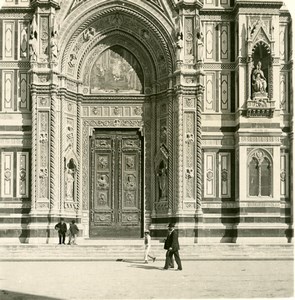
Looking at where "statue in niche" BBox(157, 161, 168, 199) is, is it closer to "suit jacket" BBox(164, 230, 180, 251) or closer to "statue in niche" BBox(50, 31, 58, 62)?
"statue in niche" BBox(50, 31, 58, 62)

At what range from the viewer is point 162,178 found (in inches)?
1183

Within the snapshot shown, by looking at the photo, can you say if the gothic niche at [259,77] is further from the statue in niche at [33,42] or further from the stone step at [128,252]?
the statue in niche at [33,42]

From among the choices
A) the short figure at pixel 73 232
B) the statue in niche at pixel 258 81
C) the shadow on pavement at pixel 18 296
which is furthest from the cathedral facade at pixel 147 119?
the shadow on pavement at pixel 18 296

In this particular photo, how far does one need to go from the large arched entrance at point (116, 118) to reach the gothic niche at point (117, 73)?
43 mm

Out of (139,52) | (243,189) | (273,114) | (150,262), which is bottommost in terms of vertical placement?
(150,262)

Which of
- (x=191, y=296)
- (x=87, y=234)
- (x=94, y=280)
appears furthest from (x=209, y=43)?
(x=191, y=296)

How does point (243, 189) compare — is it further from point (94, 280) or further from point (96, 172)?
point (94, 280)

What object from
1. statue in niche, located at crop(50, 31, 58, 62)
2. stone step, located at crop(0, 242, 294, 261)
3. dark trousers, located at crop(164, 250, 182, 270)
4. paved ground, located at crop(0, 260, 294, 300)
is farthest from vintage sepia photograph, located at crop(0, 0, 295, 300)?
dark trousers, located at crop(164, 250, 182, 270)

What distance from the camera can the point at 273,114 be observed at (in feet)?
95.6

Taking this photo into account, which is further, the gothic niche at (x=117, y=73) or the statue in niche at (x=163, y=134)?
the gothic niche at (x=117, y=73)

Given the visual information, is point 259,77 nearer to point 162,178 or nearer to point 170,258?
point 162,178

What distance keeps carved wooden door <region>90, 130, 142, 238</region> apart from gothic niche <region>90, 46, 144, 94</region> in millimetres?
1918

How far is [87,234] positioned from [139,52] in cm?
812

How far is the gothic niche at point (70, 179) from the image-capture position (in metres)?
29.6
